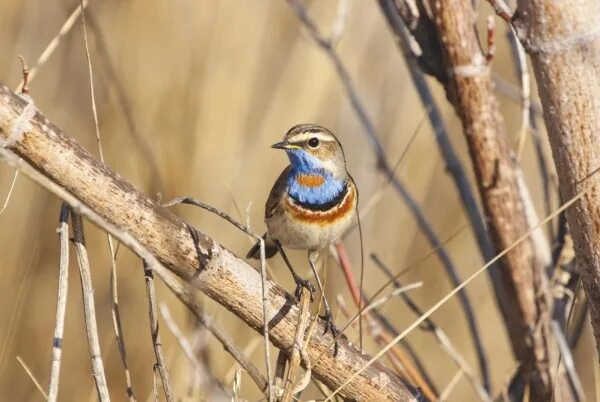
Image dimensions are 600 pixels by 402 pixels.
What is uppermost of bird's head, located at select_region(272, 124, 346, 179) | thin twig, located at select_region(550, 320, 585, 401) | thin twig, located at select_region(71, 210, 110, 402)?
bird's head, located at select_region(272, 124, 346, 179)

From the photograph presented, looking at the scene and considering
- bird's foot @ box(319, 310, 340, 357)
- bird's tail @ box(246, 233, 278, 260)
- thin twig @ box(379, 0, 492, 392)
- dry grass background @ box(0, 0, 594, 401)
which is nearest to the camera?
bird's foot @ box(319, 310, 340, 357)


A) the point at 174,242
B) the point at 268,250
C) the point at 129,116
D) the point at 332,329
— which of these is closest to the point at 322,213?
the point at 268,250

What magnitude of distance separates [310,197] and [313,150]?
160mm

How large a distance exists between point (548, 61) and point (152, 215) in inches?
31.4

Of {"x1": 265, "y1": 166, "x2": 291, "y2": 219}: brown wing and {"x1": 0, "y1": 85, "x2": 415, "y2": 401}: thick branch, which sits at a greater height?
{"x1": 265, "y1": 166, "x2": 291, "y2": 219}: brown wing

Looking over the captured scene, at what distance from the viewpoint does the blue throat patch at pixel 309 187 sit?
112 inches

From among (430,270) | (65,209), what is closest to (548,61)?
(65,209)

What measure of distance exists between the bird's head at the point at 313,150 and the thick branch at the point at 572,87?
114 cm

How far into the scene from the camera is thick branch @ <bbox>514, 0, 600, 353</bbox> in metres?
1.73

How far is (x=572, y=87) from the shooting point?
177 centimetres

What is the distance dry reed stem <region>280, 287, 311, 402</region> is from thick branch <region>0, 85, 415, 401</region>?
3 centimetres

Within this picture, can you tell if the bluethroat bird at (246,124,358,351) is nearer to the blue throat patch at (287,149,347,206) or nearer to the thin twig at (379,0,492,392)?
the blue throat patch at (287,149,347,206)

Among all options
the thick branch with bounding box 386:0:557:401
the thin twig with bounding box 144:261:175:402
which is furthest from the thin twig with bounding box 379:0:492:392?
the thin twig with bounding box 144:261:175:402

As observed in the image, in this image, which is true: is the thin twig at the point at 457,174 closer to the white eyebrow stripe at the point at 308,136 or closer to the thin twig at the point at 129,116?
the white eyebrow stripe at the point at 308,136
